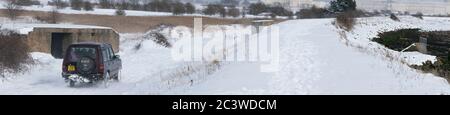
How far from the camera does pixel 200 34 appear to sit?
55.6 meters

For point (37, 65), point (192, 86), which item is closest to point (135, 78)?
point (37, 65)

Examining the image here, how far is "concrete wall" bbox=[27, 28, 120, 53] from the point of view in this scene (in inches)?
1297

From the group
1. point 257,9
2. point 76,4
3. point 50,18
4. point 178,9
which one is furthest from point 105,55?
point 257,9

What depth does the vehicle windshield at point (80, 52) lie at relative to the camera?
67.4 ft

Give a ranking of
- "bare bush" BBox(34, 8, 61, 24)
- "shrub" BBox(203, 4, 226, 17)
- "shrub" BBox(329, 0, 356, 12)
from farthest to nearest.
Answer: "shrub" BBox(203, 4, 226, 17) → "shrub" BBox(329, 0, 356, 12) → "bare bush" BBox(34, 8, 61, 24)

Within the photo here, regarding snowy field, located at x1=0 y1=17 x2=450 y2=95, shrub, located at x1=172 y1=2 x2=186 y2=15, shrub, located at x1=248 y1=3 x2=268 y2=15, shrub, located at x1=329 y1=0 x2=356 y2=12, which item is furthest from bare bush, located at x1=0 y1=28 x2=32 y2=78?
shrub, located at x1=248 y1=3 x2=268 y2=15

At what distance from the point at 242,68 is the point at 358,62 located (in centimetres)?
388

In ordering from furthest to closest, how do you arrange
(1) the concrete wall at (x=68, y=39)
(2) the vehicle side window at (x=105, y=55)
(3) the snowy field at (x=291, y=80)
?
(1) the concrete wall at (x=68, y=39), (2) the vehicle side window at (x=105, y=55), (3) the snowy field at (x=291, y=80)

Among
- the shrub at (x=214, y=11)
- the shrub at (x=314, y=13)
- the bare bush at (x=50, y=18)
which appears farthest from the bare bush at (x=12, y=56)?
the shrub at (x=314, y=13)

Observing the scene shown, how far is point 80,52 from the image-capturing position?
20.6m

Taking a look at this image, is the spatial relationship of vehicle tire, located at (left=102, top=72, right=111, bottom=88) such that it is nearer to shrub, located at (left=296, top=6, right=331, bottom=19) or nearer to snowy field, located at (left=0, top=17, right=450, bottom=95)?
snowy field, located at (left=0, top=17, right=450, bottom=95)

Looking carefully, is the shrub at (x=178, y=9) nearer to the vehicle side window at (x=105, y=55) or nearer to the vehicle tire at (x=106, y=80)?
the vehicle side window at (x=105, y=55)

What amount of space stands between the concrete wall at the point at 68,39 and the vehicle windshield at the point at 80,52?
12.5 metres

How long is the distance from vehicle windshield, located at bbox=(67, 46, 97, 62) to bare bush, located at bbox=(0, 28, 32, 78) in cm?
242
